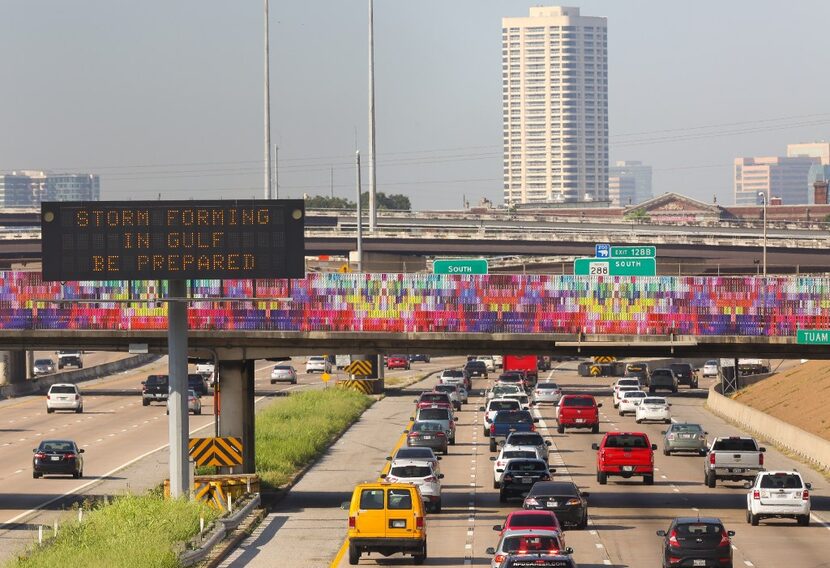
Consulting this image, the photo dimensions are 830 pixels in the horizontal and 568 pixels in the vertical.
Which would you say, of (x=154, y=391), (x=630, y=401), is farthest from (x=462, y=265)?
(x=154, y=391)

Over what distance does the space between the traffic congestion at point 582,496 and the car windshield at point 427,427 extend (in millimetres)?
80

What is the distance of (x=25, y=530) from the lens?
4378 cm

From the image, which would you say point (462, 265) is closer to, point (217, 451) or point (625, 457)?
point (625, 457)

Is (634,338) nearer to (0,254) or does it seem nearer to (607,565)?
(607,565)

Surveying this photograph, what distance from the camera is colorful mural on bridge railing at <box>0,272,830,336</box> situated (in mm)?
49656

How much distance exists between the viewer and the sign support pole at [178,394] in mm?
43688

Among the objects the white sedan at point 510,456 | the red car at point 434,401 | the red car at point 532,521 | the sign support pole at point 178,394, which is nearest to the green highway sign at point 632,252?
the red car at point 434,401

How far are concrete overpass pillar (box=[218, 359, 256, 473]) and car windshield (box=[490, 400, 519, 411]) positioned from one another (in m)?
24.5

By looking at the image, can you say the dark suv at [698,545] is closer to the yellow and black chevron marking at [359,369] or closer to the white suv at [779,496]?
the white suv at [779,496]

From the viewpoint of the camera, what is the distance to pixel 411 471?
45.4 m

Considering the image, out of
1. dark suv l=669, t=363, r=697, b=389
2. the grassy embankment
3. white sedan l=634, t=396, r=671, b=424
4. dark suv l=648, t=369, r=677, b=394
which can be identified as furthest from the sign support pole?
dark suv l=669, t=363, r=697, b=389

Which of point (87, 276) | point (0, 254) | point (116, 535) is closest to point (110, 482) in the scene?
point (87, 276)

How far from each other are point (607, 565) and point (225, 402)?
776 inches

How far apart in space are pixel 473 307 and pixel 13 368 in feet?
236
